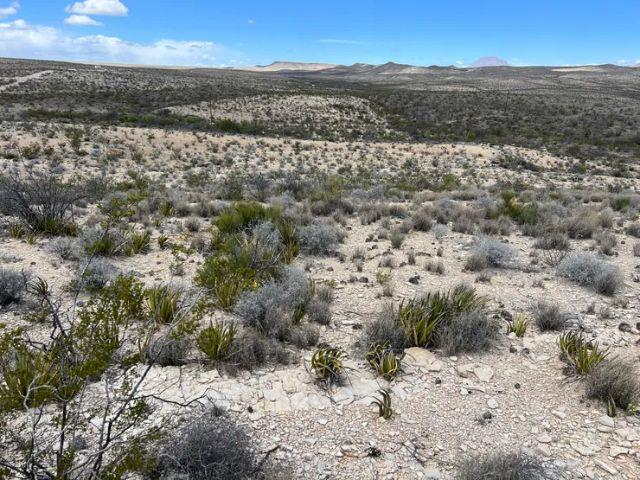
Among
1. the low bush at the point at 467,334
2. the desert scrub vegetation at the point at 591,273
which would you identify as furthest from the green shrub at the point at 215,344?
the desert scrub vegetation at the point at 591,273

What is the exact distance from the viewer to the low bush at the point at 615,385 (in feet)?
15.2

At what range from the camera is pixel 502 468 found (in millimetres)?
3580

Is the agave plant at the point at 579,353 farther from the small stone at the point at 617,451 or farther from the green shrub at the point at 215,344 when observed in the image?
the green shrub at the point at 215,344

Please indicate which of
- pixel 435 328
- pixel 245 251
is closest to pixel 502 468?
pixel 435 328

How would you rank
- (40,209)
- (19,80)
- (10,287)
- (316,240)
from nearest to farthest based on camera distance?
(10,287) < (316,240) < (40,209) < (19,80)

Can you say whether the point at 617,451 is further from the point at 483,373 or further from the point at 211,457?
the point at 211,457

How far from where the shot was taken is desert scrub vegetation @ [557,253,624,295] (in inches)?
293

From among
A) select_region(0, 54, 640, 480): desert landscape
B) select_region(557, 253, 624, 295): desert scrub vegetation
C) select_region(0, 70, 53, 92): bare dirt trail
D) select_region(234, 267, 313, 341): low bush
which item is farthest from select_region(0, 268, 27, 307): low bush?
select_region(0, 70, 53, 92): bare dirt trail

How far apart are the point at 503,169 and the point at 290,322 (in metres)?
22.7

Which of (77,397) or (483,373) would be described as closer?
(77,397)

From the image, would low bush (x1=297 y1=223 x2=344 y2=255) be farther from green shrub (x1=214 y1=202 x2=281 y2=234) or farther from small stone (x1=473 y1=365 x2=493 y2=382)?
small stone (x1=473 y1=365 x2=493 y2=382)

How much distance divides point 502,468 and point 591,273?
5.43 meters

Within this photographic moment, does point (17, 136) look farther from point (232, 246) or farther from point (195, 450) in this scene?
point (195, 450)

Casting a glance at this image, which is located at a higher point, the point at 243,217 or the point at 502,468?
the point at 243,217
